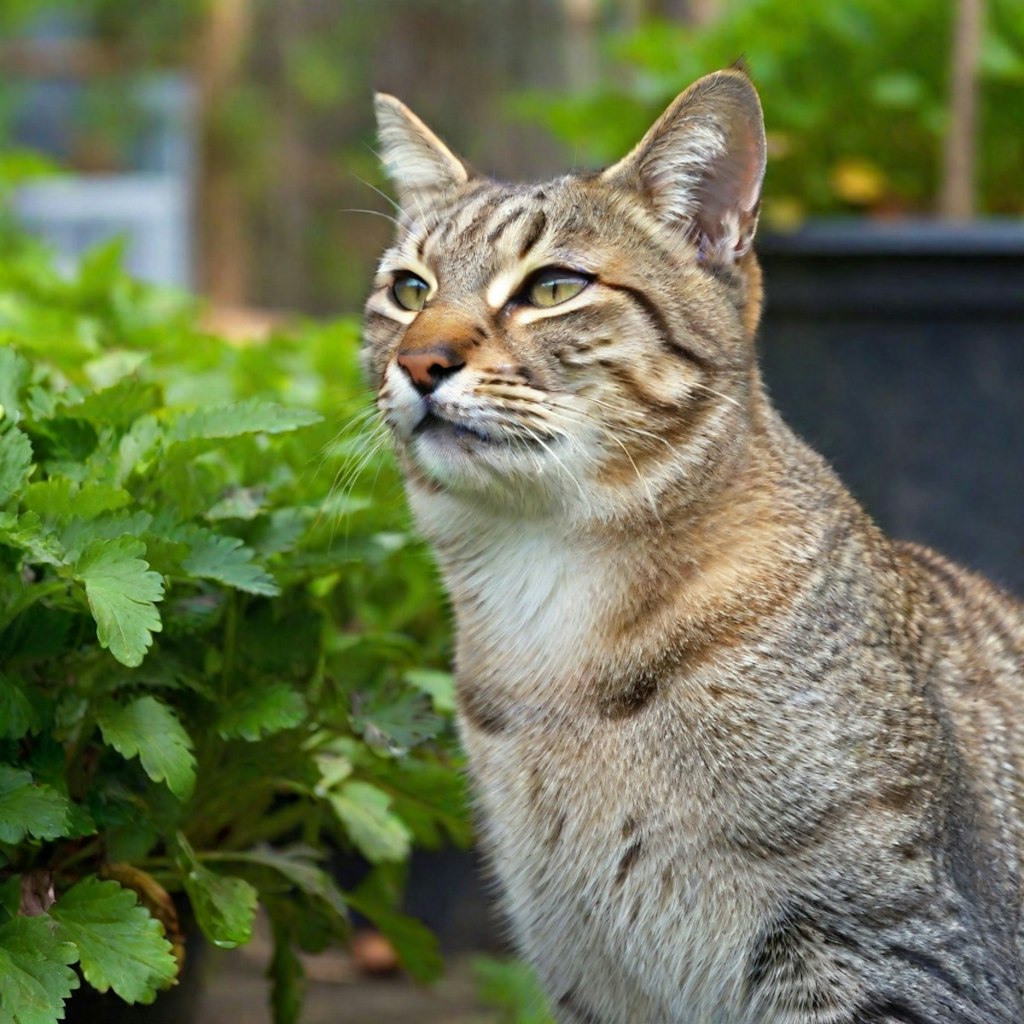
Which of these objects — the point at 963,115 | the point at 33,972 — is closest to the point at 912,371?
the point at 963,115

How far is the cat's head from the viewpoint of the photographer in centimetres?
257

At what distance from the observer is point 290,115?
1197cm

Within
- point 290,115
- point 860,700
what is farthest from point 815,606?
point 290,115

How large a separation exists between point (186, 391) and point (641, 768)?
170 cm

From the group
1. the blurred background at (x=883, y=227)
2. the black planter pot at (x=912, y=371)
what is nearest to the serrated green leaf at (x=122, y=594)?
the blurred background at (x=883, y=227)

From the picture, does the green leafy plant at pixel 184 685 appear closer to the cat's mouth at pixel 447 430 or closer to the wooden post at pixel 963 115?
the cat's mouth at pixel 447 430

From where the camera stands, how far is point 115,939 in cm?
238

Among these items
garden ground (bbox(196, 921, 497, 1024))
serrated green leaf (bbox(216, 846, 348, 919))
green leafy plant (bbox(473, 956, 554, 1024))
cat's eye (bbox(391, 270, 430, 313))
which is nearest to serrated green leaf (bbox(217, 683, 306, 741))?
serrated green leaf (bbox(216, 846, 348, 919))

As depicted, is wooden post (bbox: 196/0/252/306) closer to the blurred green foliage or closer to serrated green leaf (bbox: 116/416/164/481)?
the blurred green foliage

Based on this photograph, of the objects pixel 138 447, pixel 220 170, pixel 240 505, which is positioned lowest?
pixel 220 170

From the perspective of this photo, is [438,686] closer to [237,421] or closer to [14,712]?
[237,421]

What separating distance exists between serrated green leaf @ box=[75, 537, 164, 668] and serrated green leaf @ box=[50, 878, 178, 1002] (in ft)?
1.38

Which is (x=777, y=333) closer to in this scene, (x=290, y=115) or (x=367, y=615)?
(x=367, y=615)

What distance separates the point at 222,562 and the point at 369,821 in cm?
76
